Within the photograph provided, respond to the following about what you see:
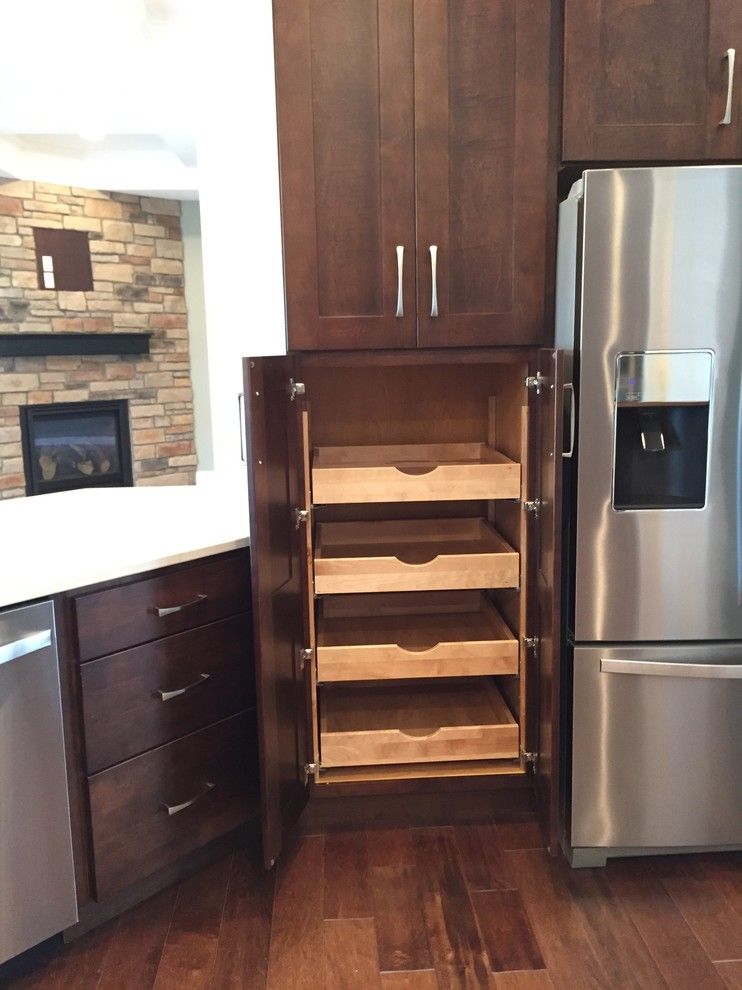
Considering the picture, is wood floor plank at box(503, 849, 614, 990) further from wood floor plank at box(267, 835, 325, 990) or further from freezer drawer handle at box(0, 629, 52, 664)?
freezer drawer handle at box(0, 629, 52, 664)

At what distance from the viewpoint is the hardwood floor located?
5.60ft

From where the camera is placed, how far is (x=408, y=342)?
2.02m

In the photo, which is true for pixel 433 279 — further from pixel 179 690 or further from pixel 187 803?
pixel 187 803

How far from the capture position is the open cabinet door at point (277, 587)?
1742mm

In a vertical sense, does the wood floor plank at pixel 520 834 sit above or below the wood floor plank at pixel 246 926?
below

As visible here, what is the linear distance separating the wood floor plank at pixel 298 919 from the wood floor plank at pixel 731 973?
2.77ft

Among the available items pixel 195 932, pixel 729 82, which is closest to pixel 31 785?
pixel 195 932

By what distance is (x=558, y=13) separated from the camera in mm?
1896

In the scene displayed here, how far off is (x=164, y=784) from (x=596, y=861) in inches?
43.3

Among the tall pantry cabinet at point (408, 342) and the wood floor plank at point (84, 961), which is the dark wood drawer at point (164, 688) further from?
the wood floor plank at point (84, 961)

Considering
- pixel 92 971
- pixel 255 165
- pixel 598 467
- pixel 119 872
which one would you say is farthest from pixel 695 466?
pixel 92 971

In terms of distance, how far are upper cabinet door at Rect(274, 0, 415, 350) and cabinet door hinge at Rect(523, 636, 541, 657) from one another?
0.83 metres

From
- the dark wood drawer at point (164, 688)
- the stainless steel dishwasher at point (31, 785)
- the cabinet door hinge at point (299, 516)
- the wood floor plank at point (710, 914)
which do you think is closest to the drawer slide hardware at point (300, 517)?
the cabinet door hinge at point (299, 516)

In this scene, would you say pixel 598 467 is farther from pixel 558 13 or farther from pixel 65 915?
pixel 65 915
